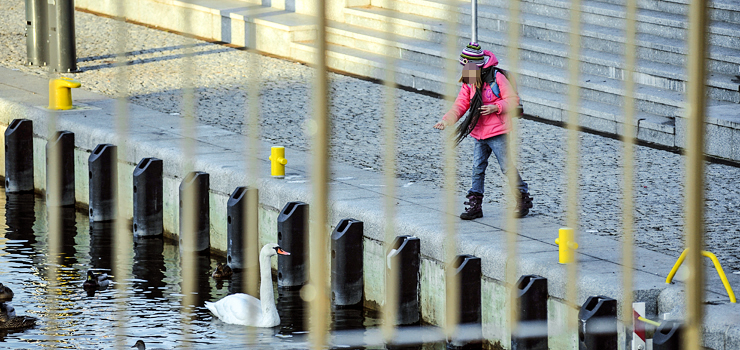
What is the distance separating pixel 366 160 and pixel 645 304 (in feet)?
14.2

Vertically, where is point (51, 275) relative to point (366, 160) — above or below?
below

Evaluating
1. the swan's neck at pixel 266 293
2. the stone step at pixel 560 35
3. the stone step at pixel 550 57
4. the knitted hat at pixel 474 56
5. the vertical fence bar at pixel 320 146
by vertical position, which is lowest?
the swan's neck at pixel 266 293

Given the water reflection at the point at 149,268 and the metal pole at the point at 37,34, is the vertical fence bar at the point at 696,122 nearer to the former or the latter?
the water reflection at the point at 149,268

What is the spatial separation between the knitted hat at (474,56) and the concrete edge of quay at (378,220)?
100 centimetres

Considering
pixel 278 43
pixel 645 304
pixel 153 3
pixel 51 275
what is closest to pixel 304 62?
pixel 278 43

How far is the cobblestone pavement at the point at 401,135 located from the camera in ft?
28.0

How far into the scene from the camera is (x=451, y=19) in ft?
11.7

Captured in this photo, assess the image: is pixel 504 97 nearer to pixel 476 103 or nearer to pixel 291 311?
pixel 476 103

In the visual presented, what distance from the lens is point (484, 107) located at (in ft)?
25.7

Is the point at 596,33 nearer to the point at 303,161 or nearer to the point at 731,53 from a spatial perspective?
the point at 731,53

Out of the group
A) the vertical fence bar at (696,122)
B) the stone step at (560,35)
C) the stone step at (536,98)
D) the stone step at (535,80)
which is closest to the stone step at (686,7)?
the stone step at (560,35)

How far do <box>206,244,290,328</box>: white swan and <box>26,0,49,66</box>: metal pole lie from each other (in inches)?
302

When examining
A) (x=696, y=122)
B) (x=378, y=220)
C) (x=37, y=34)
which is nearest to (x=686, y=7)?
(x=378, y=220)

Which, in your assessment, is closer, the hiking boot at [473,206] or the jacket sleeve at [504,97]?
the jacket sleeve at [504,97]
